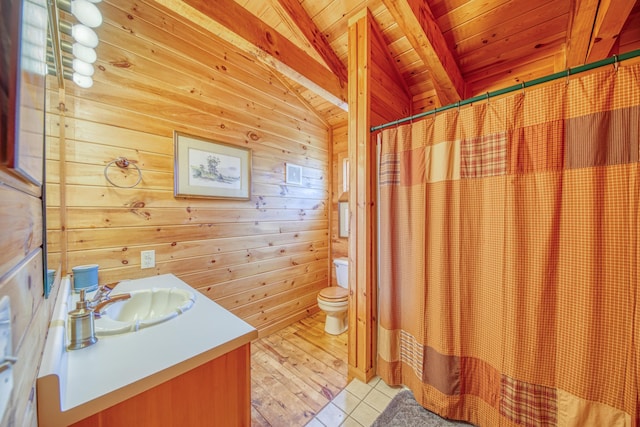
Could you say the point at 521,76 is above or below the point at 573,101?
above

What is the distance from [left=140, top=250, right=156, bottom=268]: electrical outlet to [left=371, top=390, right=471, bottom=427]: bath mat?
1664mm

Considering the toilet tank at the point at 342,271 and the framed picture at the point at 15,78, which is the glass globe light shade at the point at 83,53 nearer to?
the framed picture at the point at 15,78

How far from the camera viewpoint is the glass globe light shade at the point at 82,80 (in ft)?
4.02

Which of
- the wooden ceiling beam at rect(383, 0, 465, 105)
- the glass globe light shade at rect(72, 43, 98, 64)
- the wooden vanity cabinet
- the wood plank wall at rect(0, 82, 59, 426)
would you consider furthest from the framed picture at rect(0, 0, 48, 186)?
the wooden ceiling beam at rect(383, 0, 465, 105)

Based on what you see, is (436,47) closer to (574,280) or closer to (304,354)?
(574,280)

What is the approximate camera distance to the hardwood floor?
142 cm

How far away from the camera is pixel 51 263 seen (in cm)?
115

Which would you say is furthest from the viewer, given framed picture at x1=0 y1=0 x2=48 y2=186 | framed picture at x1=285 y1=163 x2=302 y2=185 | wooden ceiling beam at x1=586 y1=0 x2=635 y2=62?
framed picture at x1=285 y1=163 x2=302 y2=185

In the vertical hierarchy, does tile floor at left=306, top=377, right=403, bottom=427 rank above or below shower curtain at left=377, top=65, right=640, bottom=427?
below

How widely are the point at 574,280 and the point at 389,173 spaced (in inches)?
37.6

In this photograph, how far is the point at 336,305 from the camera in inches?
83.9

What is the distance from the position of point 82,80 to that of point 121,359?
4.76ft

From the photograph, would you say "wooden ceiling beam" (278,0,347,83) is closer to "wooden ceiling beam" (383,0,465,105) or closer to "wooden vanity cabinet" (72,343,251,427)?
"wooden ceiling beam" (383,0,465,105)

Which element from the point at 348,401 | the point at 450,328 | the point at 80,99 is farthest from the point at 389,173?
the point at 80,99
